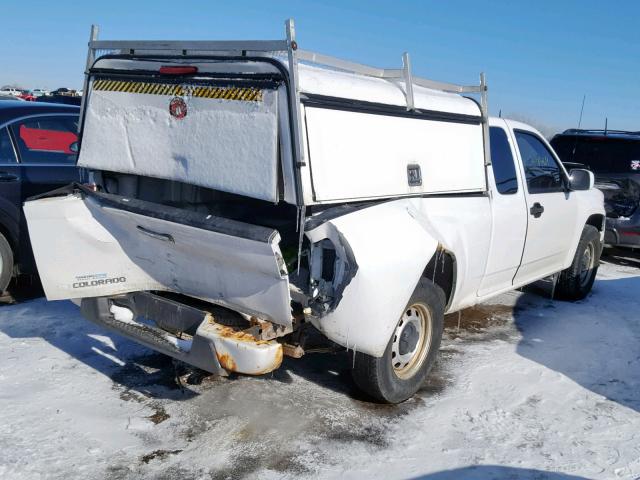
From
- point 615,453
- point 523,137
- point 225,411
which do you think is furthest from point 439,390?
point 523,137

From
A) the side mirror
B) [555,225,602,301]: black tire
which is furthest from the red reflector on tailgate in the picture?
[555,225,602,301]: black tire

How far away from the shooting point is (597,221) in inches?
288

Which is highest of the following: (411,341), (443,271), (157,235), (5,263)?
(157,235)

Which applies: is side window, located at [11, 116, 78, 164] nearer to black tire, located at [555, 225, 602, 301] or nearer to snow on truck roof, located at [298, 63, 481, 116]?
snow on truck roof, located at [298, 63, 481, 116]

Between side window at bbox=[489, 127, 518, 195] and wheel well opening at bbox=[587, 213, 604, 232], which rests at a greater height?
side window at bbox=[489, 127, 518, 195]

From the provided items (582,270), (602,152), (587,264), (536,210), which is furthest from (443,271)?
(602,152)

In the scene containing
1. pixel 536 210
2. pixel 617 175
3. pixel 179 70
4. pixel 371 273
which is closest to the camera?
pixel 371 273

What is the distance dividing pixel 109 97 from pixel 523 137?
3.65 m

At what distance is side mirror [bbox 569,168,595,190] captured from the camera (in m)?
6.41

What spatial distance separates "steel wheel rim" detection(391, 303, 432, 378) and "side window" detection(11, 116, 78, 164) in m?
3.92

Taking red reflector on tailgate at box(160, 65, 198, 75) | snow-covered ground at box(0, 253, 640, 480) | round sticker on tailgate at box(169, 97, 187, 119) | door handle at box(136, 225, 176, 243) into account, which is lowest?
snow-covered ground at box(0, 253, 640, 480)

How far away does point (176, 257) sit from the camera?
13.1ft

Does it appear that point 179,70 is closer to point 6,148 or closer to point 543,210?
point 6,148

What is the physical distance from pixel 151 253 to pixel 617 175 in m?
7.17
